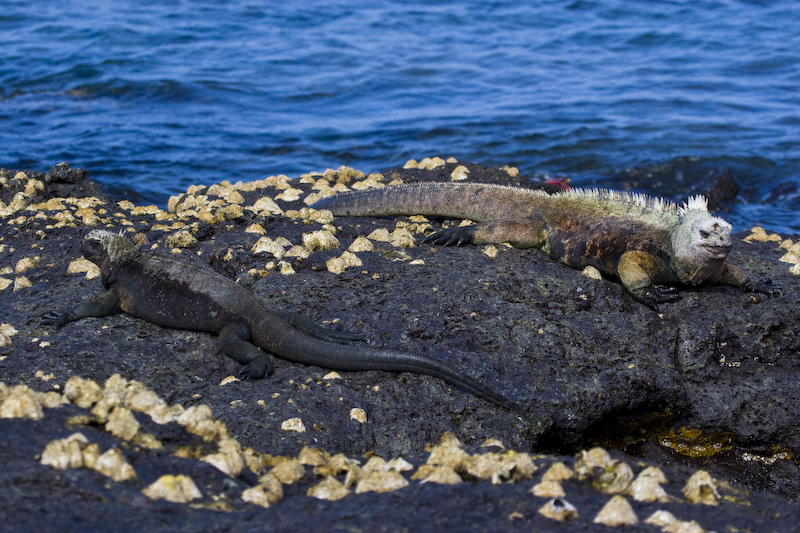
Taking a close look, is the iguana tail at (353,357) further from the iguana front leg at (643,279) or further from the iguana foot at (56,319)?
the iguana front leg at (643,279)

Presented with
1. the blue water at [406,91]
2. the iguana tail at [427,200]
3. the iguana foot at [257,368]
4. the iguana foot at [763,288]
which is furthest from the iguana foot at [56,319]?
the blue water at [406,91]

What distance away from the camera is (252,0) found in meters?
24.4

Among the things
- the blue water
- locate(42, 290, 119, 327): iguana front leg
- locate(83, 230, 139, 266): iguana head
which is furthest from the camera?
the blue water

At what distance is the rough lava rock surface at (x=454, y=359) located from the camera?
356 centimetres

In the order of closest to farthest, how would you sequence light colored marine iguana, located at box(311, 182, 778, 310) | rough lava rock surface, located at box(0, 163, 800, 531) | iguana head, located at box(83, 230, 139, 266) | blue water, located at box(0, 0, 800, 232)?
rough lava rock surface, located at box(0, 163, 800, 531) < iguana head, located at box(83, 230, 139, 266) < light colored marine iguana, located at box(311, 182, 778, 310) < blue water, located at box(0, 0, 800, 232)

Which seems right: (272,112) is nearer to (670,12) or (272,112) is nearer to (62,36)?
(62,36)

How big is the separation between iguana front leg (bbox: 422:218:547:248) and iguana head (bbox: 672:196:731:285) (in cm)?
97

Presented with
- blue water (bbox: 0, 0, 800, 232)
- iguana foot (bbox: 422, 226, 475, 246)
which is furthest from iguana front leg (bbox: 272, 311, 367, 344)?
blue water (bbox: 0, 0, 800, 232)

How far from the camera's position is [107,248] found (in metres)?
4.68

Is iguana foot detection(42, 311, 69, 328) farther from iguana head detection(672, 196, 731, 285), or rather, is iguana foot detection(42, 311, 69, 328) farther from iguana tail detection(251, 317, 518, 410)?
iguana head detection(672, 196, 731, 285)

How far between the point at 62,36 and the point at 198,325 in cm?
1759

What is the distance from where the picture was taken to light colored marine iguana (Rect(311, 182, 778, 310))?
5.02 m

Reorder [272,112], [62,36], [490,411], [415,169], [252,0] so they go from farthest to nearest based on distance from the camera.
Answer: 1. [252,0]
2. [62,36]
3. [272,112]
4. [415,169]
5. [490,411]

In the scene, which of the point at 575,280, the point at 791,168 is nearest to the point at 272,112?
the point at 791,168
